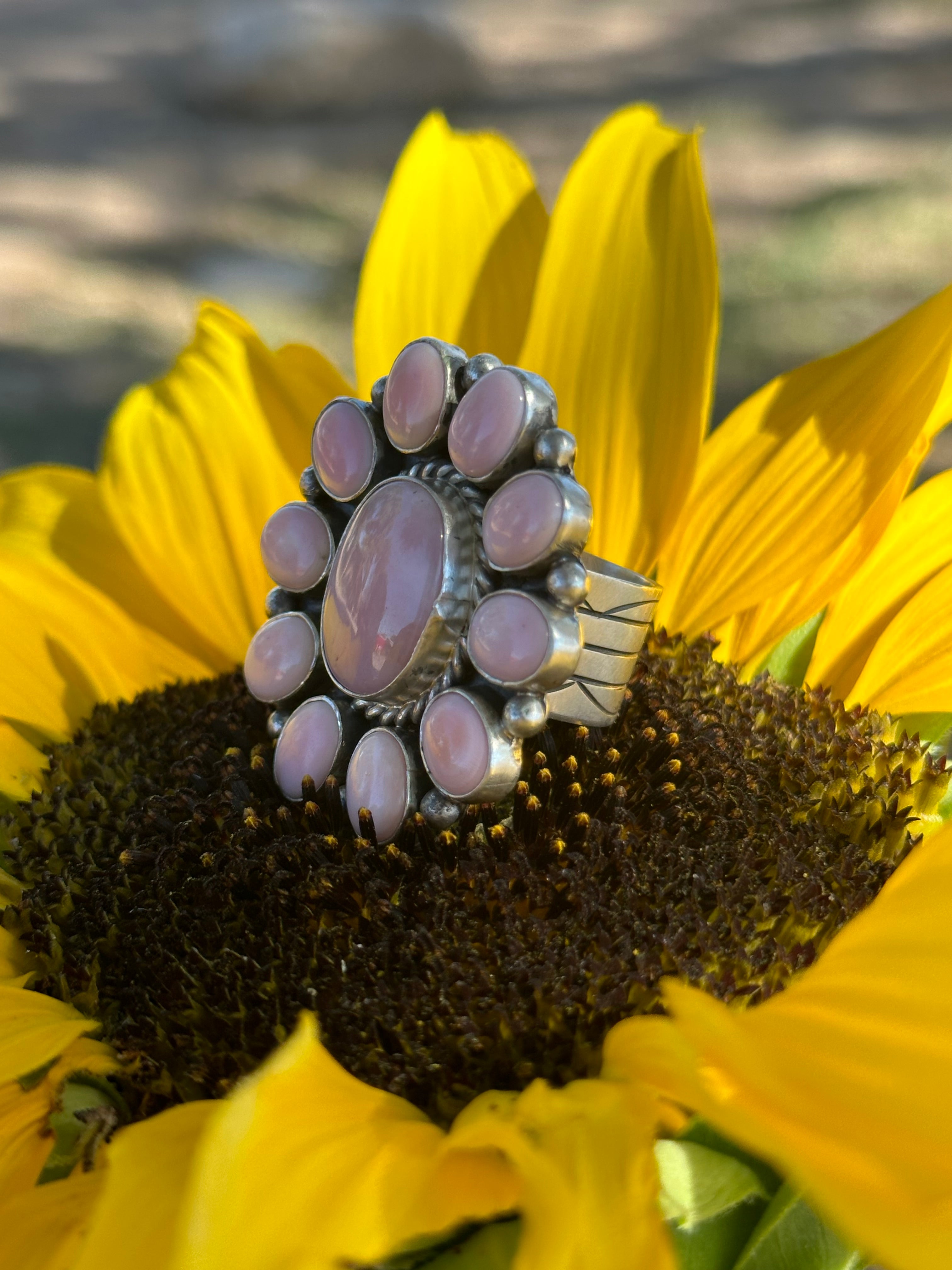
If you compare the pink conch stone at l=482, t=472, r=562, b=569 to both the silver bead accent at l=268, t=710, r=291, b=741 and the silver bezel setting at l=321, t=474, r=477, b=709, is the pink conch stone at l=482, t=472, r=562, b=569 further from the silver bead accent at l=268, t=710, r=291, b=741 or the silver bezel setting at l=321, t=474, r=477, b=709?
the silver bead accent at l=268, t=710, r=291, b=741

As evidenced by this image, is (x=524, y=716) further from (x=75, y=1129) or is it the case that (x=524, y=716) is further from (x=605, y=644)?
(x=75, y=1129)

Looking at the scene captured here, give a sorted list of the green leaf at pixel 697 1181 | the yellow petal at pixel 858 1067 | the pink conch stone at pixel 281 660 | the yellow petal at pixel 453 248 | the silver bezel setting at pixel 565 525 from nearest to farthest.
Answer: the yellow petal at pixel 858 1067 < the green leaf at pixel 697 1181 < the silver bezel setting at pixel 565 525 < the pink conch stone at pixel 281 660 < the yellow petal at pixel 453 248

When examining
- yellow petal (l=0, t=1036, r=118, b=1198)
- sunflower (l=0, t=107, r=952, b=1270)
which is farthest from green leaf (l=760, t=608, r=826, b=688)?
yellow petal (l=0, t=1036, r=118, b=1198)

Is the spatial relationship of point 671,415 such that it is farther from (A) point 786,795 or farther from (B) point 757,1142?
(B) point 757,1142

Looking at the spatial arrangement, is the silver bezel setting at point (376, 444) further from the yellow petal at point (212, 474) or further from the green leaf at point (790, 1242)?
the green leaf at point (790, 1242)

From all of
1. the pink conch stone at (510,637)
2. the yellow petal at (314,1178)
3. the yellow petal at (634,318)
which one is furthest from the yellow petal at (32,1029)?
the yellow petal at (634,318)
